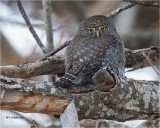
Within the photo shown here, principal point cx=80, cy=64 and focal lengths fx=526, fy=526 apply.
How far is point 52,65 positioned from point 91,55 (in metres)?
0.36

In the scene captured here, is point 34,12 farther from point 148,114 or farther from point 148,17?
point 148,114

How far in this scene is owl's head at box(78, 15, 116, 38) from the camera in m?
3.87

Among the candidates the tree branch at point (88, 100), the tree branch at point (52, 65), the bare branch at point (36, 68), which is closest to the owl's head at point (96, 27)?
the tree branch at point (52, 65)

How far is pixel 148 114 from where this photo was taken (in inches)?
126

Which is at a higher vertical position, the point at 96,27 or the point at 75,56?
the point at 96,27

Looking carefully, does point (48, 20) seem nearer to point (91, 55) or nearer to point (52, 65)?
point (52, 65)

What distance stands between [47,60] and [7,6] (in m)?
2.91

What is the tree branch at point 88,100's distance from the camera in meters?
2.83

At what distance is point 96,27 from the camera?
12.8 feet

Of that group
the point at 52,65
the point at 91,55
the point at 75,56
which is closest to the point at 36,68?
the point at 52,65

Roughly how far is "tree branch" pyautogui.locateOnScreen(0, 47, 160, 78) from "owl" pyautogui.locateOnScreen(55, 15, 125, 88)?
142 millimetres

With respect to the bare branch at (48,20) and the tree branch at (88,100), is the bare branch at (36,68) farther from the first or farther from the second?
the tree branch at (88,100)

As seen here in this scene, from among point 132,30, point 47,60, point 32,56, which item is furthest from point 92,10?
point 47,60

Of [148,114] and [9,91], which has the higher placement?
[9,91]
